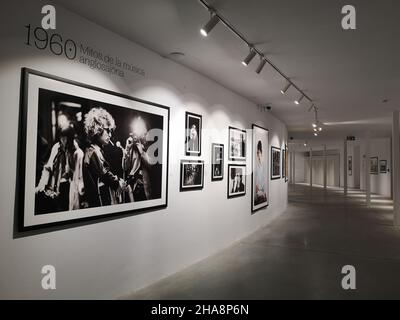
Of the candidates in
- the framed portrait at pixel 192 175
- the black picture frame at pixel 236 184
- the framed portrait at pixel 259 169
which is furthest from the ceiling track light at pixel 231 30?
the framed portrait at pixel 259 169

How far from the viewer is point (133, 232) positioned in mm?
3766

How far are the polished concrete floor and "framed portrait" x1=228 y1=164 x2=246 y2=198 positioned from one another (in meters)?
1.03

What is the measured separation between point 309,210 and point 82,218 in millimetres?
9686

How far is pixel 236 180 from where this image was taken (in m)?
6.40

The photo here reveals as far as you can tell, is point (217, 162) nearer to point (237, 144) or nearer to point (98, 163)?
point (237, 144)

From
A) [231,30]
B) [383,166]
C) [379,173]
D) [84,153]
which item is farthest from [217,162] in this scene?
[379,173]

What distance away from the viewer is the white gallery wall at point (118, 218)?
8.24 feet

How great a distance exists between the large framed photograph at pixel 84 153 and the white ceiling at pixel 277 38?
79 cm

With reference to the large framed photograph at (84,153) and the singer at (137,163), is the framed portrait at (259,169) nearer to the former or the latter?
the large framed photograph at (84,153)

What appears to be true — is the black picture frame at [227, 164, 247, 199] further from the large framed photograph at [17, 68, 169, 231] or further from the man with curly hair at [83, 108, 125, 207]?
the man with curly hair at [83, 108, 125, 207]

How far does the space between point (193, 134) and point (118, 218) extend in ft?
6.20

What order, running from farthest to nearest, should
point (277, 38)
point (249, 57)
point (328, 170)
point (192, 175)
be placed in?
point (328, 170), point (192, 175), point (249, 57), point (277, 38)

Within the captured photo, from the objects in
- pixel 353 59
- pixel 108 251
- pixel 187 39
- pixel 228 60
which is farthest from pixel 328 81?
pixel 108 251

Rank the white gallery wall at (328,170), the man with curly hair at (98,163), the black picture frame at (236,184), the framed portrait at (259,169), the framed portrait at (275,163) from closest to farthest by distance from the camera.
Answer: the man with curly hair at (98,163)
the black picture frame at (236,184)
the framed portrait at (259,169)
the framed portrait at (275,163)
the white gallery wall at (328,170)
